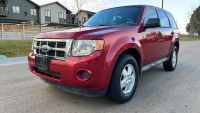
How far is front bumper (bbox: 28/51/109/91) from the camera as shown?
7.10 feet

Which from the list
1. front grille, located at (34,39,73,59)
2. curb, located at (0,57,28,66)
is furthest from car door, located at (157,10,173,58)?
curb, located at (0,57,28,66)

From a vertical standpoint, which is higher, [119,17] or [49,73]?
[119,17]

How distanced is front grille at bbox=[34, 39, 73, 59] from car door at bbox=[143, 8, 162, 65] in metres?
1.64

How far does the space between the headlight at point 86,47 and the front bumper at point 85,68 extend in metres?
0.07

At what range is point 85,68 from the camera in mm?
2160

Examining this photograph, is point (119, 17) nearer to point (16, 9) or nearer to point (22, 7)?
point (16, 9)

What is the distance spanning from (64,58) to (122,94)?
110 cm

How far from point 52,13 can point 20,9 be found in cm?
734

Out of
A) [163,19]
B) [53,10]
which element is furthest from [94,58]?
[53,10]

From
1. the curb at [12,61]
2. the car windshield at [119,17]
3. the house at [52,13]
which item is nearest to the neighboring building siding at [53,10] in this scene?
the house at [52,13]

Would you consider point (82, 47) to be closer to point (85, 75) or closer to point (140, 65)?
point (85, 75)

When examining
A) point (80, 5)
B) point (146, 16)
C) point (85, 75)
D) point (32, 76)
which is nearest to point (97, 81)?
point (85, 75)

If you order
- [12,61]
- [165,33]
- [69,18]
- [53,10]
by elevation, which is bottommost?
[12,61]

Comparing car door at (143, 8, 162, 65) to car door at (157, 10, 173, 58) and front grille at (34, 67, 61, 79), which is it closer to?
car door at (157, 10, 173, 58)
